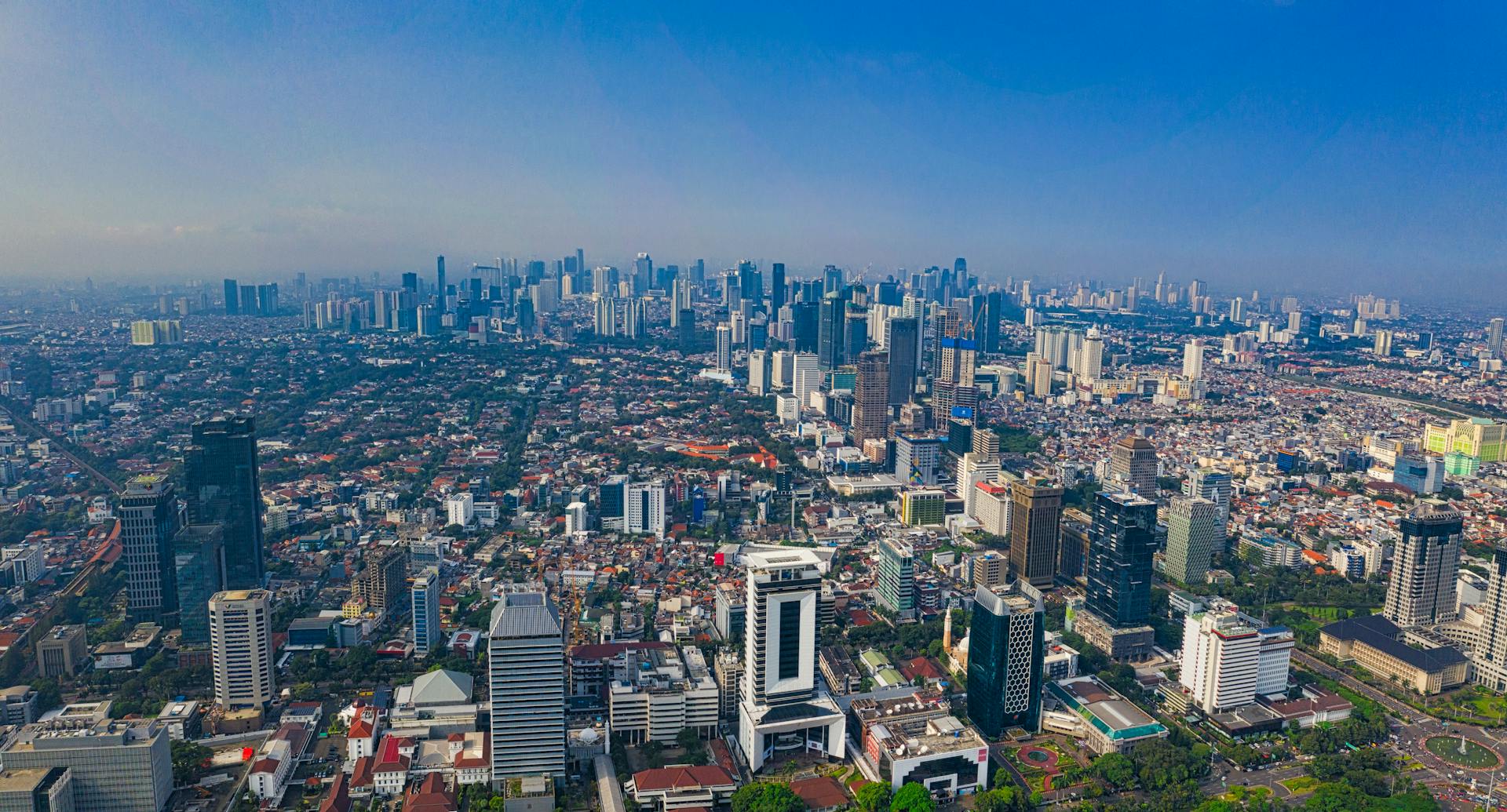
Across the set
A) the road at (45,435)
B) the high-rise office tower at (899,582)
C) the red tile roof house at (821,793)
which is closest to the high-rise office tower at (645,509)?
the high-rise office tower at (899,582)

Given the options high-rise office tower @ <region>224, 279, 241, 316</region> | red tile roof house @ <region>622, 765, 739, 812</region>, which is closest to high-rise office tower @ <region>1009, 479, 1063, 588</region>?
red tile roof house @ <region>622, 765, 739, 812</region>

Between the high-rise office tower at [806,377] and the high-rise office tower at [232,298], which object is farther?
the high-rise office tower at [232,298]

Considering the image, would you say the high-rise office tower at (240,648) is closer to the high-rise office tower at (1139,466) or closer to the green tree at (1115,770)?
the green tree at (1115,770)

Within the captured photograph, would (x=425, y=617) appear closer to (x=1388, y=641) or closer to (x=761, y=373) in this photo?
(x=1388, y=641)

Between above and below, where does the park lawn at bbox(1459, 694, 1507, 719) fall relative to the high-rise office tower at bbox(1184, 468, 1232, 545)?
below

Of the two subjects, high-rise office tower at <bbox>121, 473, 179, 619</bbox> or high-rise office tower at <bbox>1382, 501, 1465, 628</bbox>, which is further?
high-rise office tower at <bbox>1382, 501, 1465, 628</bbox>

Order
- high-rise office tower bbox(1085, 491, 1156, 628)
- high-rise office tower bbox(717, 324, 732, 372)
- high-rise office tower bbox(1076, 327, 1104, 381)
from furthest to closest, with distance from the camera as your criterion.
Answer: high-rise office tower bbox(717, 324, 732, 372) → high-rise office tower bbox(1076, 327, 1104, 381) → high-rise office tower bbox(1085, 491, 1156, 628)

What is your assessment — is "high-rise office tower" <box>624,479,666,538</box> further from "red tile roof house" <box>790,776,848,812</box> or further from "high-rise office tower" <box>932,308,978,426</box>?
"high-rise office tower" <box>932,308,978,426</box>
